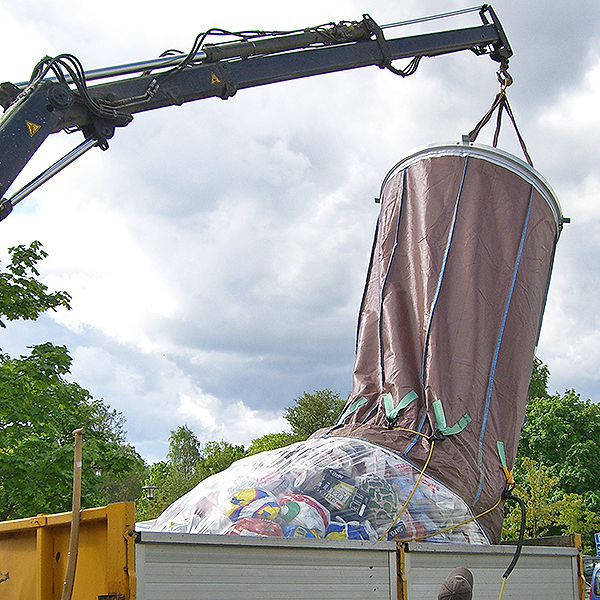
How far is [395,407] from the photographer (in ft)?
20.5

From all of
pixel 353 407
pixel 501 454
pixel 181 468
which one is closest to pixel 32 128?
pixel 353 407

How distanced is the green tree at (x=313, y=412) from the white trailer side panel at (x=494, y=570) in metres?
33.5

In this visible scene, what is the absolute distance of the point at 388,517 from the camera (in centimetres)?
496

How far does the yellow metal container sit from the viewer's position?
11.3ft

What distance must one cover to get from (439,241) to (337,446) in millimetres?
2162

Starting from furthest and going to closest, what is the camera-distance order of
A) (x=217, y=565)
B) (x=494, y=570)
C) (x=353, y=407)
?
(x=353, y=407) → (x=494, y=570) → (x=217, y=565)

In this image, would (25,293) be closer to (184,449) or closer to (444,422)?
(444,422)

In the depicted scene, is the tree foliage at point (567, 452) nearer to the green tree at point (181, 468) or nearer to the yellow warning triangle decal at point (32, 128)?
the green tree at point (181, 468)

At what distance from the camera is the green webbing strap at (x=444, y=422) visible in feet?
19.7

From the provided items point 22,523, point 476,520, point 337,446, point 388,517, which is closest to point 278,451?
point 337,446

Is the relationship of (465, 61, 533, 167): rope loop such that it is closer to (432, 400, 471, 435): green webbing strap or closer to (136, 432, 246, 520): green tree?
(432, 400, 471, 435): green webbing strap

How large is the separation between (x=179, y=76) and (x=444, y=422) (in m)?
3.50

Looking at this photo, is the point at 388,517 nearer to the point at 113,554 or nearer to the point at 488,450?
the point at 488,450

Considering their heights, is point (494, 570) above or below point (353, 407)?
below
